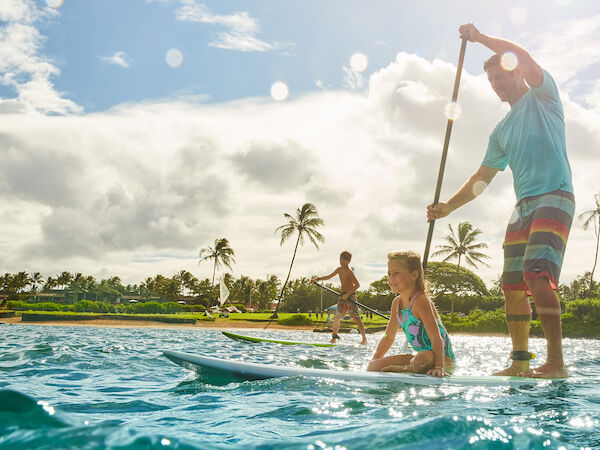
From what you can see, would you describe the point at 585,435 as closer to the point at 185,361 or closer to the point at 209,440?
the point at 209,440

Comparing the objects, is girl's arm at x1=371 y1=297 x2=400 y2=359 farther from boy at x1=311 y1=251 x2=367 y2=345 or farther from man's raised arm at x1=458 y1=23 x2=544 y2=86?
boy at x1=311 y1=251 x2=367 y2=345

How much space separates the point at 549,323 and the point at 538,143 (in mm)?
1351

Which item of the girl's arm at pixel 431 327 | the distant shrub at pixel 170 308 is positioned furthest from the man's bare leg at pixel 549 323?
the distant shrub at pixel 170 308

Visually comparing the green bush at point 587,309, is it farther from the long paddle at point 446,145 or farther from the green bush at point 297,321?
the long paddle at point 446,145

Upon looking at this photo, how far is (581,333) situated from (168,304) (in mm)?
25631

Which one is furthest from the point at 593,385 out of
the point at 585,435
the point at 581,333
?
the point at 581,333

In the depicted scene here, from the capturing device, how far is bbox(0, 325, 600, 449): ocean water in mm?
1310

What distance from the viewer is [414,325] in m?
3.71

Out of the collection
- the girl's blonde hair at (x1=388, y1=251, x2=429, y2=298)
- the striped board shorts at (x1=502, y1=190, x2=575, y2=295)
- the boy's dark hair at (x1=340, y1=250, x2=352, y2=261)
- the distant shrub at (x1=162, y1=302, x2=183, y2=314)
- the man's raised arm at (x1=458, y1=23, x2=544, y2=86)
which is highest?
the man's raised arm at (x1=458, y1=23, x2=544, y2=86)

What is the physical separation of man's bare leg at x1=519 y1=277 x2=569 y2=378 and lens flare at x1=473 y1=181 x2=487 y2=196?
118 cm

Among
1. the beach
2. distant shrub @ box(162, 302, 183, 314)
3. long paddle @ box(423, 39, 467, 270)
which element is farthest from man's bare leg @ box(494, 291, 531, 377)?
distant shrub @ box(162, 302, 183, 314)

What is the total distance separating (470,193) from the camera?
4391mm

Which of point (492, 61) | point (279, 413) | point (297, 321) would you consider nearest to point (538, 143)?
point (492, 61)

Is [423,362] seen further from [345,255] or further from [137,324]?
[137,324]
